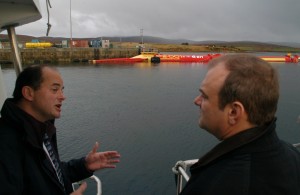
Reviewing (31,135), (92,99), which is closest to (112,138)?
(92,99)

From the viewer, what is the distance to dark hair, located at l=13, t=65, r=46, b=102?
207 cm

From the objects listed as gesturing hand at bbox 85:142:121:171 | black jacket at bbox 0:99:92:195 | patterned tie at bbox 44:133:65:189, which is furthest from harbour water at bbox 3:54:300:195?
black jacket at bbox 0:99:92:195

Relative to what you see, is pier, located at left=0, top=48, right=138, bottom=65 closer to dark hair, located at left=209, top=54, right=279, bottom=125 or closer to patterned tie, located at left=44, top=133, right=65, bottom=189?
patterned tie, located at left=44, top=133, right=65, bottom=189

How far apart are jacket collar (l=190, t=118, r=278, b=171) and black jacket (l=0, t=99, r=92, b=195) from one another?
105cm

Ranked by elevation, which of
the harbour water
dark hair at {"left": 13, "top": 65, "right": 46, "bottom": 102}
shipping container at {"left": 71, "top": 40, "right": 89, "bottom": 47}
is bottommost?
the harbour water

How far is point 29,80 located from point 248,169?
1.58 metres

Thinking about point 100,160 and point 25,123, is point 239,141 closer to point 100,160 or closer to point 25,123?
point 25,123

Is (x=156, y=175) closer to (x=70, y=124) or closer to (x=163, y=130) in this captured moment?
(x=163, y=130)

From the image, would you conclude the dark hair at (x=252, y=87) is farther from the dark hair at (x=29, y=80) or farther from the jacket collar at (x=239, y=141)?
the dark hair at (x=29, y=80)

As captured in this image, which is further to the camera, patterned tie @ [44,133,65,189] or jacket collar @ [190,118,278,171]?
patterned tie @ [44,133,65,189]

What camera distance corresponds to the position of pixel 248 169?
123 centimetres

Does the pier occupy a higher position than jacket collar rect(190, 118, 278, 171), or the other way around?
jacket collar rect(190, 118, 278, 171)

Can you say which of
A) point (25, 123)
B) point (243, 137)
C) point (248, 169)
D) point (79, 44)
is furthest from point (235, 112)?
point (79, 44)

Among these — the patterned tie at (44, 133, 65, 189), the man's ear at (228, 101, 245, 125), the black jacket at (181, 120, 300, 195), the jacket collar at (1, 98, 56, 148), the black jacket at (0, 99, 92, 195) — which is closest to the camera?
the black jacket at (181, 120, 300, 195)
